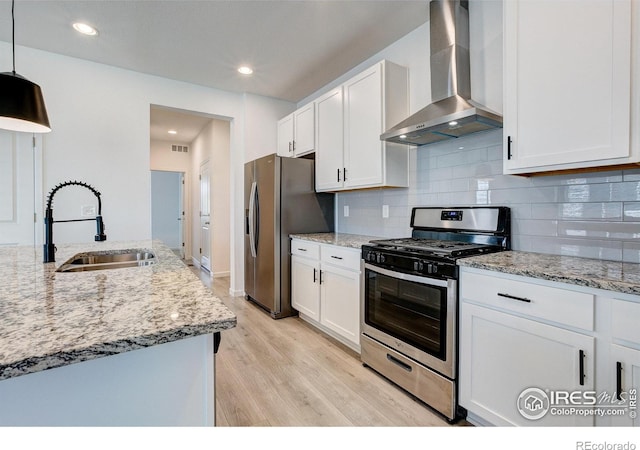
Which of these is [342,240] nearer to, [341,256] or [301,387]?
[341,256]

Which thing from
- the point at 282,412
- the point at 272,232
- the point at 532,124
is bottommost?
the point at 282,412

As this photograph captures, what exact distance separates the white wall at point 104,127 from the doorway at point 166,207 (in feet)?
14.7

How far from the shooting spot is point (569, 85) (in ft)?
4.89

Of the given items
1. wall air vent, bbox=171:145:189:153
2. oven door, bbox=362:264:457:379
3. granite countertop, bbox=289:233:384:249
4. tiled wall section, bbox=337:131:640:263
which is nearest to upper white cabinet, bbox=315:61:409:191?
tiled wall section, bbox=337:131:640:263

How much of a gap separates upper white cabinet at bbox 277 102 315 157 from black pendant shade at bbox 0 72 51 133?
7.43ft

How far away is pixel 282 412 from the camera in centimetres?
179

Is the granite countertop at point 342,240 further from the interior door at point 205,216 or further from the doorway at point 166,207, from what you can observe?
the doorway at point 166,207

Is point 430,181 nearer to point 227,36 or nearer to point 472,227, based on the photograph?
point 472,227

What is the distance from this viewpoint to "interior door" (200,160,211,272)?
562 cm

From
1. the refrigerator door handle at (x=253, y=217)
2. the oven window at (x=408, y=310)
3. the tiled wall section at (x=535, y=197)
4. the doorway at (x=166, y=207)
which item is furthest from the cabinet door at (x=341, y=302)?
the doorway at (x=166, y=207)

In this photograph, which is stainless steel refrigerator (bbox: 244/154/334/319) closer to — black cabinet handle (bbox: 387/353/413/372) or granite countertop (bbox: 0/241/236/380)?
black cabinet handle (bbox: 387/353/413/372)

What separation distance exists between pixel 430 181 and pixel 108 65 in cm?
349

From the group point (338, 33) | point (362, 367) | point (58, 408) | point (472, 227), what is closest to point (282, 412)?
point (362, 367)

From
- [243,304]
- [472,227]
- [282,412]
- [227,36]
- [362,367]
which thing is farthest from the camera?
[243,304]
